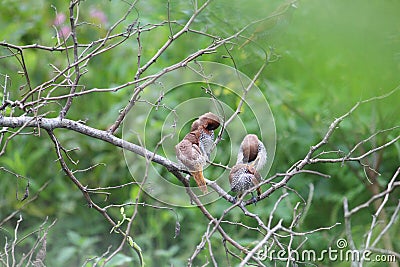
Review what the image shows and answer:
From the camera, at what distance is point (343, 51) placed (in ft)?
2.70

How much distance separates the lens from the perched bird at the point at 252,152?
4.93 ft

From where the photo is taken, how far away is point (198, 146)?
1555 millimetres

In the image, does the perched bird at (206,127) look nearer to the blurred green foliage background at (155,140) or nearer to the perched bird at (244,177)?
the perched bird at (244,177)

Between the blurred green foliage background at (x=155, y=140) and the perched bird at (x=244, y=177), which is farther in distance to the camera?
the blurred green foliage background at (x=155, y=140)

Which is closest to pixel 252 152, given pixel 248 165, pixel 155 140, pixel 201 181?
pixel 248 165

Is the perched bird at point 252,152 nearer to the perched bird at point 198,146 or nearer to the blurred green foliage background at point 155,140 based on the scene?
the perched bird at point 198,146

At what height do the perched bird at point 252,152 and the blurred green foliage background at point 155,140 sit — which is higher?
the blurred green foliage background at point 155,140

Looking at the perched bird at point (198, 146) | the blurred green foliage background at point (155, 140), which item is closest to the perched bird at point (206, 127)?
the perched bird at point (198, 146)

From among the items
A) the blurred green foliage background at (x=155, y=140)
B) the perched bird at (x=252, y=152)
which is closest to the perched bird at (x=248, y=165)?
the perched bird at (x=252, y=152)

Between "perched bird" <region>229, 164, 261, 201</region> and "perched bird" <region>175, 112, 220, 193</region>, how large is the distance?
0.25 ft

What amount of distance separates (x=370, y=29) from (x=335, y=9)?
2.0 inches

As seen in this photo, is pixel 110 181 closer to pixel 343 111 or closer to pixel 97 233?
pixel 97 233

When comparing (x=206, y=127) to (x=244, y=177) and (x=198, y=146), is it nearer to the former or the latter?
(x=198, y=146)

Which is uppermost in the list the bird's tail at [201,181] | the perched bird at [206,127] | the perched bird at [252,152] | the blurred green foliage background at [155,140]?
the blurred green foliage background at [155,140]
